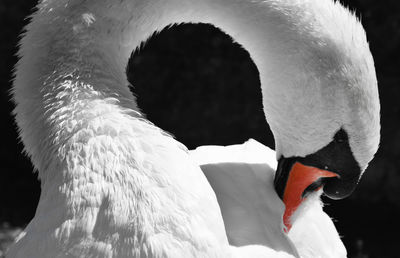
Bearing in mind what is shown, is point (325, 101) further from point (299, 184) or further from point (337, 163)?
point (299, 184)

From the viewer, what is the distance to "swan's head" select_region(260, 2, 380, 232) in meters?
1.57

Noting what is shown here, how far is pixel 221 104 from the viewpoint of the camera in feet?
15.0

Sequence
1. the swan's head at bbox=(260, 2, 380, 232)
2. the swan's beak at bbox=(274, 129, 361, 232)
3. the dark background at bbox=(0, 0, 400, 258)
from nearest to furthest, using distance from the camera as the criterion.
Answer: the swan's head at bbox=(260, 2, 380, 232)
the swan's beak at bbox=(274, 129, 361, 232)
the dark background at bbox=(0, 0, 400, 258)

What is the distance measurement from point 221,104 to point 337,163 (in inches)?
113

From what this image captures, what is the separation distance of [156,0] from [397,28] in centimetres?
301

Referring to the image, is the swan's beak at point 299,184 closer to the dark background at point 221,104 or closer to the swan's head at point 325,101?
the swan's head at point 325,101

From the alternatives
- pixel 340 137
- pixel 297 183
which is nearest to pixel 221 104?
pixel 297 183

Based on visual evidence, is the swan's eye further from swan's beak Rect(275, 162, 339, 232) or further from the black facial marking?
swan's beak Rect(275, 162, 339, 232)

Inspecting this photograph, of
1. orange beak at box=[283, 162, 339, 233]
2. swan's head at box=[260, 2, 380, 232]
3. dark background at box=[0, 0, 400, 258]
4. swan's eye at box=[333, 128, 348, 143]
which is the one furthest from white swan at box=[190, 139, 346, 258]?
dark background at box=[0, 0, 400, 258]

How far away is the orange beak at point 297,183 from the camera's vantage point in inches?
68.6

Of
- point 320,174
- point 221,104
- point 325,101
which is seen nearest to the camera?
point 325,101

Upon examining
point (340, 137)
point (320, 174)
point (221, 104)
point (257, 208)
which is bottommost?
point (221, 104)

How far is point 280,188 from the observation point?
1.87 m

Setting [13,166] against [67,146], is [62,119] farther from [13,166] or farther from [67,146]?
[13,166]
